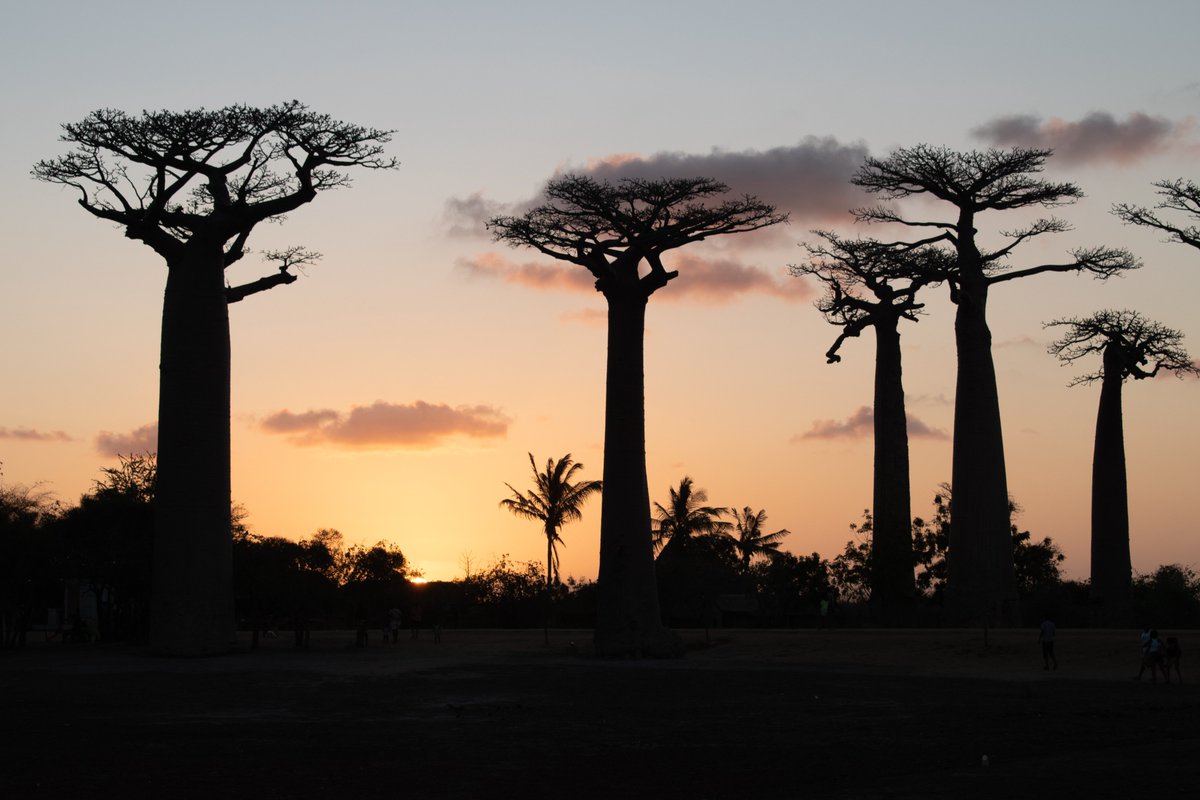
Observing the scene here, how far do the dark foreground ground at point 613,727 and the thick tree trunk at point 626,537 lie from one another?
0.96 meters

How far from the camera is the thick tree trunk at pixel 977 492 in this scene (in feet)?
115

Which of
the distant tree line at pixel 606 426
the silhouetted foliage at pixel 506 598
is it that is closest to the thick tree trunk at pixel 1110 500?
the distant tree line at pixel 606 426

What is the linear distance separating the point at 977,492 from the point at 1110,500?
6.59 meters

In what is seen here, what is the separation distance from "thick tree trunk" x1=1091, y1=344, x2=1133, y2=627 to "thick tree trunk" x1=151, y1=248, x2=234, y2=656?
23755 mm

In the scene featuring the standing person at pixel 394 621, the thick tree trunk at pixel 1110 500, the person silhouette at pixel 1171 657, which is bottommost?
the standing person at pixel 394 621

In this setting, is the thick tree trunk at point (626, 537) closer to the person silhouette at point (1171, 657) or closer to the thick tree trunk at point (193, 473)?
the thick tree trunk at point (193, 473)

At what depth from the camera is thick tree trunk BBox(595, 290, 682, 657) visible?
95.0 ft

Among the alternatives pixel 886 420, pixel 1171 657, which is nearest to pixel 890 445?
pixel 886 420

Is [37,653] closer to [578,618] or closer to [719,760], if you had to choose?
[578,618]

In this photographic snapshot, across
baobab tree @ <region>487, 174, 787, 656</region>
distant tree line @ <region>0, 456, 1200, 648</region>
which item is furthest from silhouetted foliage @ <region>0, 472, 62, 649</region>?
baobab tree @ <region>487, 174, 787, 656</region>

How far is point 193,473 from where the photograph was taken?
93.6 feet

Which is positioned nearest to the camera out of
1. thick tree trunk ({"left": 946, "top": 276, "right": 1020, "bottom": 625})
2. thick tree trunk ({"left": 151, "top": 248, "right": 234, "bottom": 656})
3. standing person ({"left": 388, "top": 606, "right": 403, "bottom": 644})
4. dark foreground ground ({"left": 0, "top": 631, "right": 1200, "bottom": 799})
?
dark foreground ground ({"left": 0, "top": 631, "right": 1200, "bottom": 799})

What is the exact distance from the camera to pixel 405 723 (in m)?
17.2

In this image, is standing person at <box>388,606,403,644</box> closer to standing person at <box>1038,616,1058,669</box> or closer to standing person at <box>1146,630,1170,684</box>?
standing person at <box>1038,616,1058,669</box>
